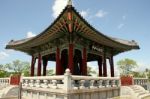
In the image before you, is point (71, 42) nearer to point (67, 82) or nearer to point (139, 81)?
point (67, 82)

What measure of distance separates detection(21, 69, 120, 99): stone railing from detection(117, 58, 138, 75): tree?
132 ft

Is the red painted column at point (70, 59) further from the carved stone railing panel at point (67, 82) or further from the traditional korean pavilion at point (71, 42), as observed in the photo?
the carved stone railing panel at point (67, 82)

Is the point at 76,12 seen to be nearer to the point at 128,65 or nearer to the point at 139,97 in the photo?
the point at 139,97

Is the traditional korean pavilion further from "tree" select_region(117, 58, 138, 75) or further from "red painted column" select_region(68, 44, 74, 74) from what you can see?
"tree" select_region(117, 58, 138, 75)

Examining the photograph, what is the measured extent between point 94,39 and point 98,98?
6.10m

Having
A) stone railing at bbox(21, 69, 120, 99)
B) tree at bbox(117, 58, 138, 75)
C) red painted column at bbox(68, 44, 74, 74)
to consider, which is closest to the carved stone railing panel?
stone railing at bbox(21, 69, 120, 99)

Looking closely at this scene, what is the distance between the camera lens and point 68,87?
27.3ft

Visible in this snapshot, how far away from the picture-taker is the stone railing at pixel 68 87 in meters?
8.49

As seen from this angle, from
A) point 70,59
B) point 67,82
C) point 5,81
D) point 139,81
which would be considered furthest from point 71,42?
point 139,81

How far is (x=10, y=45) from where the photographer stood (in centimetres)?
1903

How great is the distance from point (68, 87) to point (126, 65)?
153 ft

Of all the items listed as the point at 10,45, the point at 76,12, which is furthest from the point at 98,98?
the point at 10,45

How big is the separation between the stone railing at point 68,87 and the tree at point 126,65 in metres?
40.1

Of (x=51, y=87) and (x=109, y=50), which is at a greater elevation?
(x=109, y=50)
